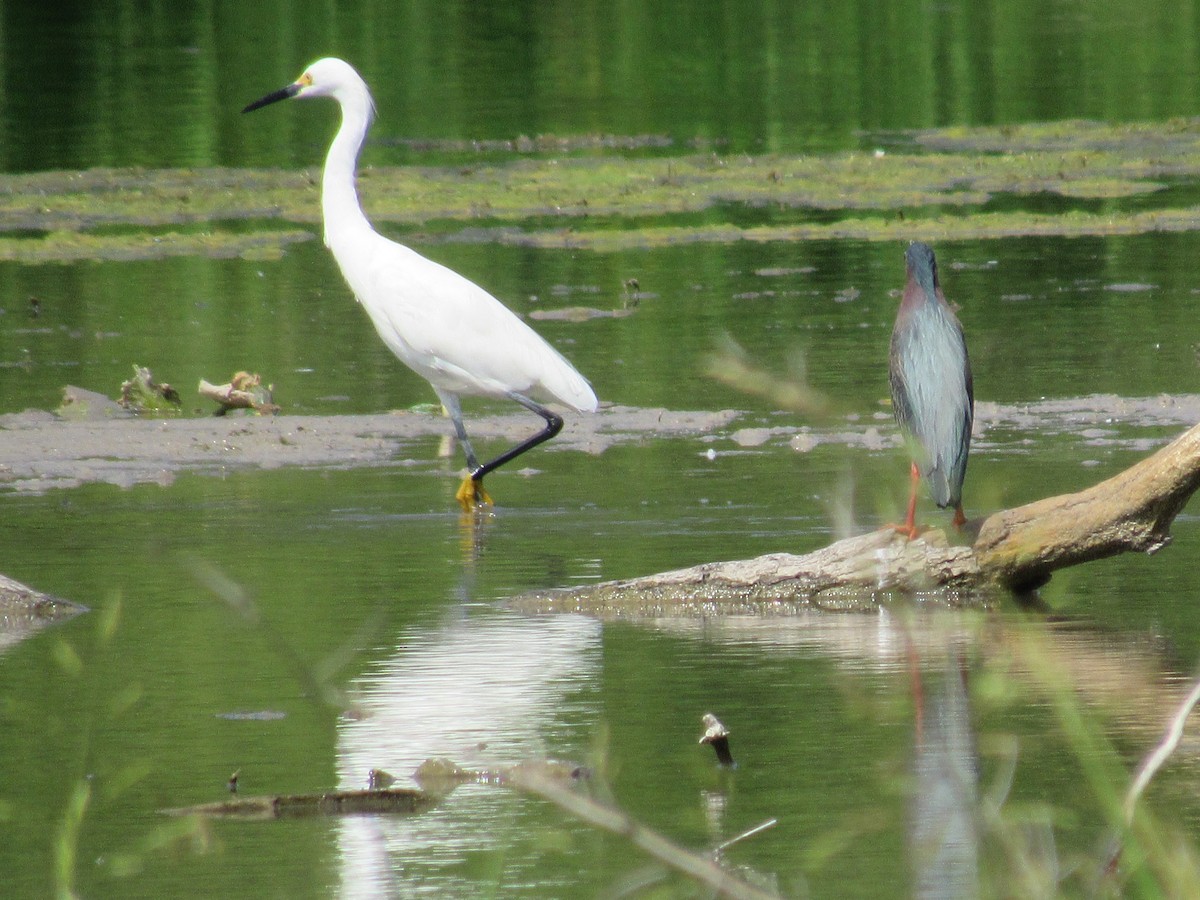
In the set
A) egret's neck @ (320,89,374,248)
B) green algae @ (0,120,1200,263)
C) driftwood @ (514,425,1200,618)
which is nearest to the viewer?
driftwood @ (514,425,1200,618)

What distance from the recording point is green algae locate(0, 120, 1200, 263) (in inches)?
653

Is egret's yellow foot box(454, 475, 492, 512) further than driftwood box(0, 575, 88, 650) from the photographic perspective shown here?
Yes

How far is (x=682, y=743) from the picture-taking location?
5227mm

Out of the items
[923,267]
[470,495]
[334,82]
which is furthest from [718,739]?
[334,82]

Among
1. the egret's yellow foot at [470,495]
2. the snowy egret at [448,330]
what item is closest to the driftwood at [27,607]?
the egret's yellow foot at [470,495]

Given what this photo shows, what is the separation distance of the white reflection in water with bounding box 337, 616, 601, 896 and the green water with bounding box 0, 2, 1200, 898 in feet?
0.04

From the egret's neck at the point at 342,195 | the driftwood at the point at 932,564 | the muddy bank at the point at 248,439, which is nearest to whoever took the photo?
the driftwood at the point at 932,564

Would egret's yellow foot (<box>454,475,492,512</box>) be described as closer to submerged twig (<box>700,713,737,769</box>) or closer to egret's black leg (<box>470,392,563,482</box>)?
egret's black leg (<box>470,392,563,482</box>)

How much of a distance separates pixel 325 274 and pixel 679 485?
717cm

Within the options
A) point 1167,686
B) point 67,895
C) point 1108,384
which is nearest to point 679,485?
point 1108,384

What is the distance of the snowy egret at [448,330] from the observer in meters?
9.16

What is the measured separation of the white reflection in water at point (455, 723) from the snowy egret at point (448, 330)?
2.53 m

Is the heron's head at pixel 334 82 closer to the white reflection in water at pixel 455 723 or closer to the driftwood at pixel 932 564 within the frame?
the driftwood at pixel 932 564

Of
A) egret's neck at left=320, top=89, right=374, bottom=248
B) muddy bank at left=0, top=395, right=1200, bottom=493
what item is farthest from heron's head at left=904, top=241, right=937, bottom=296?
egret's neck at left=320, top=89, right=374, bottom=248
